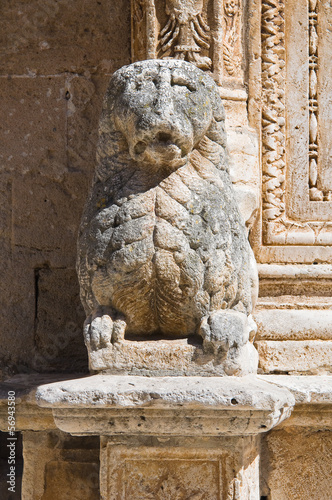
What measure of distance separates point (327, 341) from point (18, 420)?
1.27 metres

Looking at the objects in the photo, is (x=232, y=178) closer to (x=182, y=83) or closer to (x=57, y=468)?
(x=182, y=83)

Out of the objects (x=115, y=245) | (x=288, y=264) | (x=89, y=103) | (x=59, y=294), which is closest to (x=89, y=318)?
(x=115, y=245)

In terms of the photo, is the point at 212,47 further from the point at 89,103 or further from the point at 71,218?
the point at 71,218

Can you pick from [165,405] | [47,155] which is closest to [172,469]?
[165,405]

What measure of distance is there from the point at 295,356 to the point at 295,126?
3.32 ft

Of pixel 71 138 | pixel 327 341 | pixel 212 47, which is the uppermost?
pixel 212 47

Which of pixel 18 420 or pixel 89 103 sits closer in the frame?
pixel 18 420

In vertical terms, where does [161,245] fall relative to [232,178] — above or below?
below

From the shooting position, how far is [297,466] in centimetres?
305

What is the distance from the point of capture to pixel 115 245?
8.80 feet

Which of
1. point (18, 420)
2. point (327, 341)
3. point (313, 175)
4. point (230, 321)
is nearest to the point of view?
point (230, 321)

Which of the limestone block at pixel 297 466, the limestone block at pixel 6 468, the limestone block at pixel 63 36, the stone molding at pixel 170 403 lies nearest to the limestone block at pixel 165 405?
the stone molding at pixel 170 403

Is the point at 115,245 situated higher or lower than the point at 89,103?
lower

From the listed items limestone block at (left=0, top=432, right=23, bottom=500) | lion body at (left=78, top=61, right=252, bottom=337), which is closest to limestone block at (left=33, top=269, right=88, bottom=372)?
limestone block at (left=0, top=432, right=23, bottom=500)
